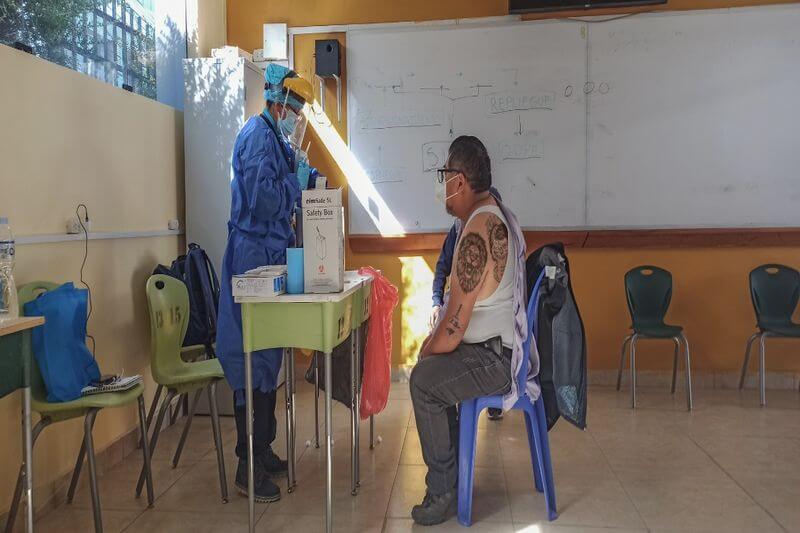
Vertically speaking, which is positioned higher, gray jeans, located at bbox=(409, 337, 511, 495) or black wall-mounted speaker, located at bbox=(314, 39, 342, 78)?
black wall-mounted speaker, located at bbox=(314, 39, 342, 78)

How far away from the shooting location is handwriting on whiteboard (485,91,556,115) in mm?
4297

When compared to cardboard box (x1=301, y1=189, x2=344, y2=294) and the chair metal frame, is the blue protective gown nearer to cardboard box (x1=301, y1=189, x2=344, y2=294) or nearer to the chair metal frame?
cardboard box (x1=301, y1=189, x2=344, y2=294)

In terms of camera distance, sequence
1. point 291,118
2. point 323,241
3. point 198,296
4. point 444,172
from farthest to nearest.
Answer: point 198,296
point 291,118
point 444,172
point 323,241

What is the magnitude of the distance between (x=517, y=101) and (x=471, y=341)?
95.5 inches

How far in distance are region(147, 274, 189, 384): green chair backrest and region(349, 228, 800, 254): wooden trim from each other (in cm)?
177

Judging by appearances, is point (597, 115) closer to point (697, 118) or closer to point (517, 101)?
point (517, 101)

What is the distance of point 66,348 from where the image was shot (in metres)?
2.24

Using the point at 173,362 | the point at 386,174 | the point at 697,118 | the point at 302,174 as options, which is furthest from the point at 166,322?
the point at 697,118

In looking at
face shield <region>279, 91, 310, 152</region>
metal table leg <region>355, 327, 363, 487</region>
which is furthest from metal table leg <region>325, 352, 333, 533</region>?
face shield <region>279, 91, 310, 152</region>

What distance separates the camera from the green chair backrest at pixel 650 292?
13.6 ft

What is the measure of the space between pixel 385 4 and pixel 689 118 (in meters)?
2.18

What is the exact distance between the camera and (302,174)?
112 inches

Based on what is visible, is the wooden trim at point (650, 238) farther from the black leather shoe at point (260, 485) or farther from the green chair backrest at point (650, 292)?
the black leather shoe at point (260, 485)

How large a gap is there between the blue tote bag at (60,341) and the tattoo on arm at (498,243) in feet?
4.90
